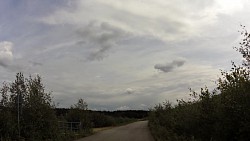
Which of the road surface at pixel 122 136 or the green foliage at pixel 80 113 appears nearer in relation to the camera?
the road surface at pixel 122 136

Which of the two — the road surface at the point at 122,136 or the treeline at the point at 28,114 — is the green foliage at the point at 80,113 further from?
the treeline at the point at 28,114

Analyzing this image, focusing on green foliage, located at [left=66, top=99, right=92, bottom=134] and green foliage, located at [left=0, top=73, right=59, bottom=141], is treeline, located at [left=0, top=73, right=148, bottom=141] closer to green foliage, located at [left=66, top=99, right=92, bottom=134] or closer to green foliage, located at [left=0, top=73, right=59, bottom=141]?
green foliage, located at [left=0, top=73, right=59, bottom=141]

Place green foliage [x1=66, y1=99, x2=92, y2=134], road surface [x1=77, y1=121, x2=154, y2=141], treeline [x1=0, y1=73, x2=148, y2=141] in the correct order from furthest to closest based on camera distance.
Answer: green foliage [x1=66, y1=99, x2=92, y2=134]
road surface [x1=77, y1=121, x2=154, y2=141]
treeline [x1=0, y1=73, x2=148, y2=141]

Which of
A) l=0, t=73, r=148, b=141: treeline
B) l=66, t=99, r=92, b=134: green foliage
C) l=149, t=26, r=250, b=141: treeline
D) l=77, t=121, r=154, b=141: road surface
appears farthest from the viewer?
l=66, t=99, r=92, b=134: green foliage

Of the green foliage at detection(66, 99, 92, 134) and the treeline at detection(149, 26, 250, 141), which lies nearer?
the treeline at detection(149, 26, 250, 141)

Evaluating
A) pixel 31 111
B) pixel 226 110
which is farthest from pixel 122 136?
pixel 226 110

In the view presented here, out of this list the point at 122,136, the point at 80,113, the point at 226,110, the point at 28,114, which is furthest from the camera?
the point at 80,113

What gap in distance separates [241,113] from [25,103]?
55.5 ft

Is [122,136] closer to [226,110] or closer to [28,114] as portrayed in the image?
[28,114]

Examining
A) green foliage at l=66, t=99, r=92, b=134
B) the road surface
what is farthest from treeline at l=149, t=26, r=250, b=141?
green foliage at l=66, t=99, r=92, b=134

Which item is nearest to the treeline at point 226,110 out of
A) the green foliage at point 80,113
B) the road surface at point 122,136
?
the road surface at point 122,136

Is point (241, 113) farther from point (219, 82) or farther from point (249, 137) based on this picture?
point (219, 82)

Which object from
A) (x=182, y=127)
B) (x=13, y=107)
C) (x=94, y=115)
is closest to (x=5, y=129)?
(x=13, y=107)

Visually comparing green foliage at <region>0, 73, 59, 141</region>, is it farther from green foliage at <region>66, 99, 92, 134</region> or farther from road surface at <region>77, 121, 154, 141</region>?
green foliage at <region>66, 99, 92, 134</region>
